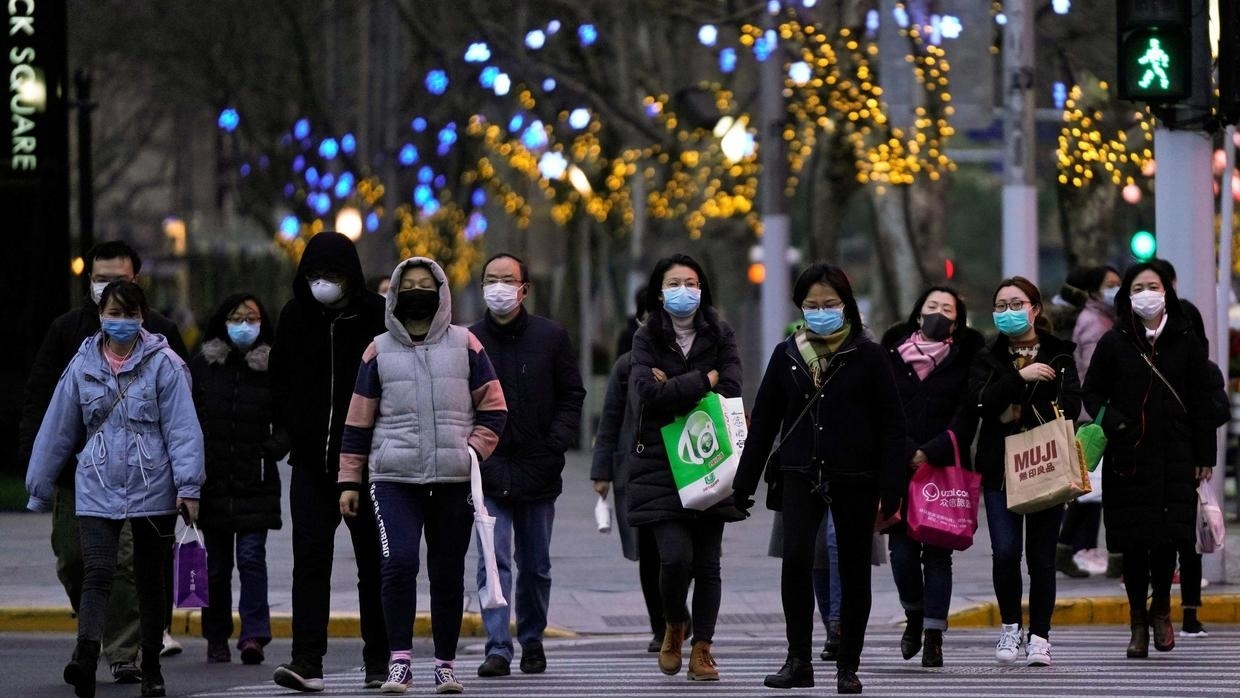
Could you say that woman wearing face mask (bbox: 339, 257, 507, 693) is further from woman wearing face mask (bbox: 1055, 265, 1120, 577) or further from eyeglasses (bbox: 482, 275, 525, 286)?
woman wearing face mask (bbox: 1055, 265, 1120, 577)

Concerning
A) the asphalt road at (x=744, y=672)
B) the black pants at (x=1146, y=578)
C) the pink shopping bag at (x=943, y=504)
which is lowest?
the asphalt road at (x=744, y=672)

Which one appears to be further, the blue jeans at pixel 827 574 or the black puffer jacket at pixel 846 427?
the blue jeans at pixel 827 574

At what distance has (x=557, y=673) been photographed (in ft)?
38.2

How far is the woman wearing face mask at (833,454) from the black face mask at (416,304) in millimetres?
1393

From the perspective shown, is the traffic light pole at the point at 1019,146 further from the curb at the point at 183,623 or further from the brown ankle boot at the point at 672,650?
the brown ankle boot at the point at 672,650

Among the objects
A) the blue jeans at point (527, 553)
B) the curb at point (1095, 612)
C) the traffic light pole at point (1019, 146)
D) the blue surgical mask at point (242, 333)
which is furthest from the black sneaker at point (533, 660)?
the traffic light pole at point (1019, 146)

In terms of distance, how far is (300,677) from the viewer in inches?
424

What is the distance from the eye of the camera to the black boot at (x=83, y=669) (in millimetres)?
10508

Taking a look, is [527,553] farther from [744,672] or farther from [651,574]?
[744,672]

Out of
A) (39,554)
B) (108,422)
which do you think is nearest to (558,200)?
(39,554)

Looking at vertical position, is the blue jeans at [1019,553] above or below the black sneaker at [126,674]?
above

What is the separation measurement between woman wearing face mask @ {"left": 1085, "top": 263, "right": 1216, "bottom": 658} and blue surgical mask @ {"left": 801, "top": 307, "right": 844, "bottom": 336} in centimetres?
206

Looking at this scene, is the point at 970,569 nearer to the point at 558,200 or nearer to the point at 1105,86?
the point at 1105,86

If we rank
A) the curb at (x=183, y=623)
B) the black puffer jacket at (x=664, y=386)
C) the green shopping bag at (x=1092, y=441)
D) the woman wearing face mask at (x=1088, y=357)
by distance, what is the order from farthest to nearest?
1. the woman wearing face mask at (x=1088, y=357)
2. the curb at (x=183, y=623)
3. the green shopping bag at (x=1092, y=441)
4. the black puffer jacket at (x=664, y=386)
